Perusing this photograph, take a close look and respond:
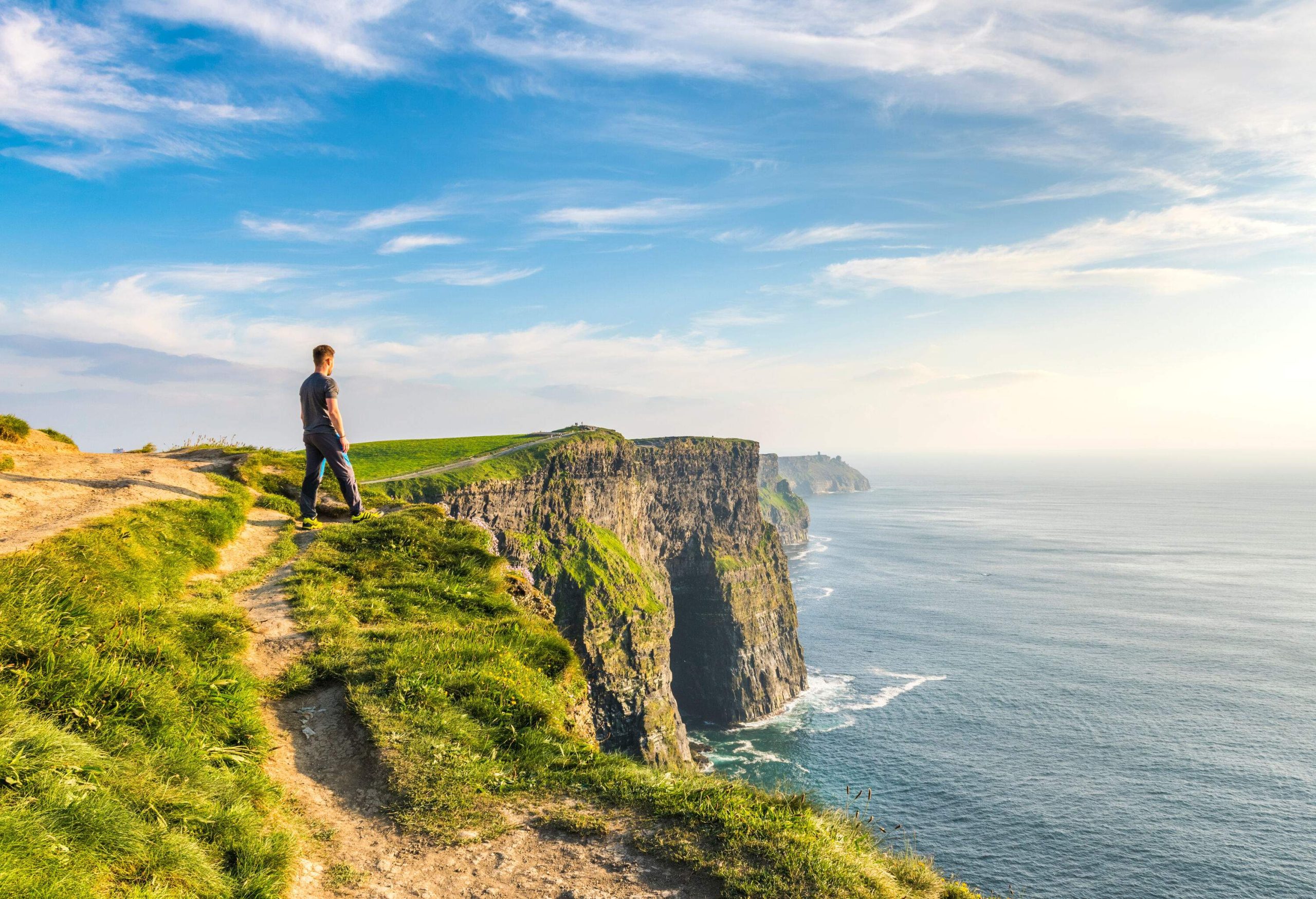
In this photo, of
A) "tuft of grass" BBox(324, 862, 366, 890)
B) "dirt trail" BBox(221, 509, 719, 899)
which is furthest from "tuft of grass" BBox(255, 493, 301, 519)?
"tuft of grass" BBox(324, 862, 366, 890)

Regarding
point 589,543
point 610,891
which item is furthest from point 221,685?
point 589,543

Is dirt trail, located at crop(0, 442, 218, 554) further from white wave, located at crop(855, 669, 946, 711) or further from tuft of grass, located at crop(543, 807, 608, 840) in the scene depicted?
white wave, located at crop(855, 669, 946, 711)

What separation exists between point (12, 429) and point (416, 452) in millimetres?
57530

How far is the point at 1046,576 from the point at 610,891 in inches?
6495

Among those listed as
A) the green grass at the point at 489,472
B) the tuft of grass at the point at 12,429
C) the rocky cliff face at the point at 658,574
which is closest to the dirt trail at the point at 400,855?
the tuft of grass at the point at 12,429

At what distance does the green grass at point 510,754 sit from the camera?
6.87 m

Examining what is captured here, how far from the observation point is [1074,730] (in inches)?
2751

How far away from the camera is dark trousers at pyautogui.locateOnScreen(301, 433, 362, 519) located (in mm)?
16734

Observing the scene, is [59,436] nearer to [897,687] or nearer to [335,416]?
[335,416]

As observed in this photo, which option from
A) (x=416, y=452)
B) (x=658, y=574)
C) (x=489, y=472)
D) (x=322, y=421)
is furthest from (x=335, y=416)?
(x=658, y=574)

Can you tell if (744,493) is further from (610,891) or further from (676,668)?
(610,891)

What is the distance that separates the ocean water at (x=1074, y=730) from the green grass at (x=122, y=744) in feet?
71.2

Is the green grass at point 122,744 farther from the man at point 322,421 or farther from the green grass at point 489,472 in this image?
the green grass at point 489,472

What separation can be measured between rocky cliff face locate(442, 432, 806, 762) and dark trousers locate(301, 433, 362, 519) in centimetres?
3289
